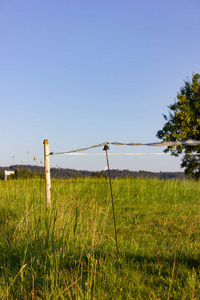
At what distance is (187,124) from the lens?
24109 millimetres

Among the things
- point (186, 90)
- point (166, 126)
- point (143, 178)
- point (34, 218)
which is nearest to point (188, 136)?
point (166, 126)

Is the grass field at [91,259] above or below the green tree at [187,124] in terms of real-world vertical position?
below

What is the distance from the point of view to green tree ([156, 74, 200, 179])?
922 inches

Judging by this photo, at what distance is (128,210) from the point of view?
916 centimetres

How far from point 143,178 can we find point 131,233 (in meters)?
7.83

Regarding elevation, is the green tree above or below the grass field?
above

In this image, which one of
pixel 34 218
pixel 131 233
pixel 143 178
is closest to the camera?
pixel 34 218

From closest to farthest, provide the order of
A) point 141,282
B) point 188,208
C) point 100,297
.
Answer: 1. point 100,297
2. point 141,282
3. point 188,208

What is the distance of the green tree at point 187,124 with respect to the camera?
2341 centimetres

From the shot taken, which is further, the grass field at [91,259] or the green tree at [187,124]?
the green tree at [187,124]

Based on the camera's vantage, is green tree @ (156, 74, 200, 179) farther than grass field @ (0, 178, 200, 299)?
Yes

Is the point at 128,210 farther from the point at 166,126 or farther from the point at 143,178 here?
the point at 166,126

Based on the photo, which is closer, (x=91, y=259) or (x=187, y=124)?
(x=91, y=259)

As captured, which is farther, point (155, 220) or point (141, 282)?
point (155, 220)
